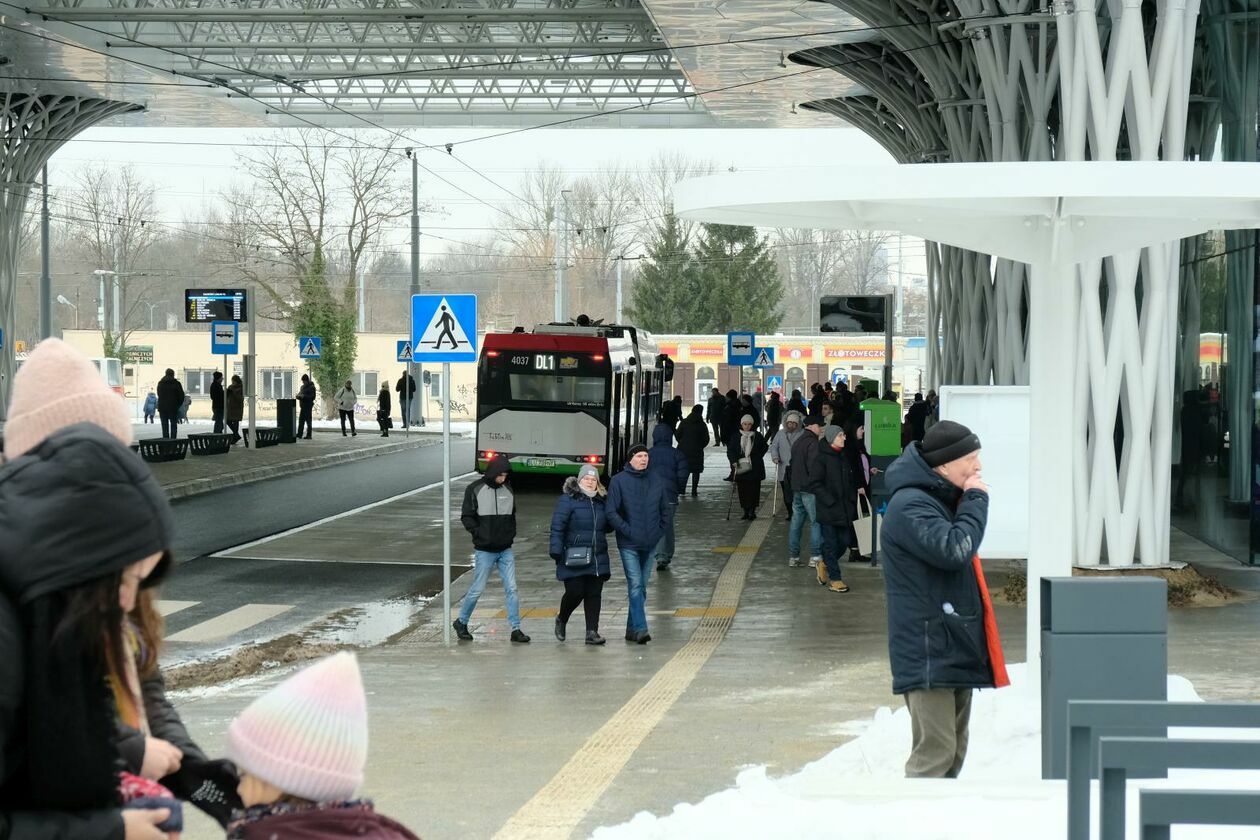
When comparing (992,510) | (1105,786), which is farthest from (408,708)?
(1105,786)

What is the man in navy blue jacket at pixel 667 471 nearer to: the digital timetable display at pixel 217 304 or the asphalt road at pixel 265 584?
the asphalt road at pixel 265 584

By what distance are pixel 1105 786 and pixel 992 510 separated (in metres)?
6.49

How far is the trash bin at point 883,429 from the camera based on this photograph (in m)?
17.6

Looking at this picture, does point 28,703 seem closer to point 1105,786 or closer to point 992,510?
point 1105,786

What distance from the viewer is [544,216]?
81875 mm

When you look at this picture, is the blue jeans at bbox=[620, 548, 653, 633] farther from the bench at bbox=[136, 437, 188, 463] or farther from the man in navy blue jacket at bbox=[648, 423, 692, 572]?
the bench at bbox=[136, 437, 188, 463]

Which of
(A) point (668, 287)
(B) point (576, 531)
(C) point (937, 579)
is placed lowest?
(B) point (576, 531)

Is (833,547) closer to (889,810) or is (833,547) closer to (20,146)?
(889,810)

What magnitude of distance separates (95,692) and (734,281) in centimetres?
8105

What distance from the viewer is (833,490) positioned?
647 inches

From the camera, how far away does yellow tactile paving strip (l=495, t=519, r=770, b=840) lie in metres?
7.03

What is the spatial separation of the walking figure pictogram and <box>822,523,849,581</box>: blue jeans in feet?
16.3

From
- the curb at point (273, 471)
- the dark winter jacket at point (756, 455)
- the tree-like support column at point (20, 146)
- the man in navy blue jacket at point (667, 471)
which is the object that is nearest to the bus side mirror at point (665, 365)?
the curb at point (273, 471)

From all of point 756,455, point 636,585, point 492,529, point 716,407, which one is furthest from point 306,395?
point 636,585
